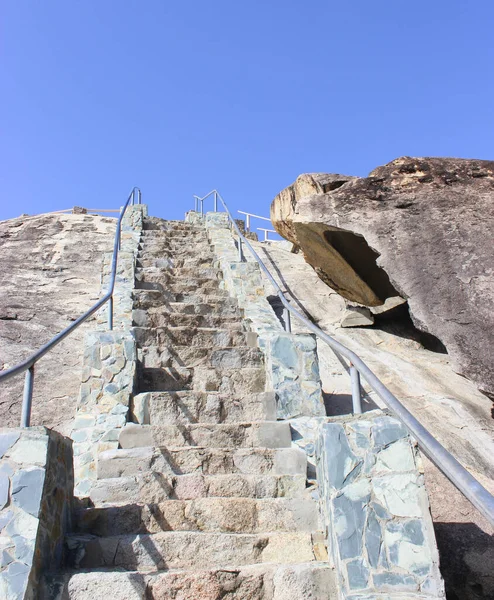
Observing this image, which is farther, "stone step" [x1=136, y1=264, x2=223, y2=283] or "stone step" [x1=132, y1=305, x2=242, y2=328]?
"stone step" [x1=136, y1=264, x2=223, y2=283]

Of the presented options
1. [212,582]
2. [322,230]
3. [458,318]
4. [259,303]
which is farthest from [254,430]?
[322,230]

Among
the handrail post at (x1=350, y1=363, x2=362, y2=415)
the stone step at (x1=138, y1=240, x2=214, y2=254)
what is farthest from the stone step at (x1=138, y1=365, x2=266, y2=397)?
the stone step at (x1=138, y1=240, x2=214, y2=254)

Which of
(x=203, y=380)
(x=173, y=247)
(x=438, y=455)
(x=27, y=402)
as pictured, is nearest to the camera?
(x=438, y=455)

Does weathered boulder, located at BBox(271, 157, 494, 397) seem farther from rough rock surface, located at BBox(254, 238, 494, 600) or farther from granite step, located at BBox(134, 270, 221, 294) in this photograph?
granite step, located at BBox(134, 270, 221, 294)

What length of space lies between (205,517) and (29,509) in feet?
3.58

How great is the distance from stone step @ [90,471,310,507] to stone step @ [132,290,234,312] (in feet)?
9.72

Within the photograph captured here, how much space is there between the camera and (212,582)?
2.62 meters

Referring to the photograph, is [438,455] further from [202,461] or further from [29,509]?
[202,461]

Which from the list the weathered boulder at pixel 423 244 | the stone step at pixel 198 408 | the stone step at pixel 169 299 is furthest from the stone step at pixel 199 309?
the weathered boulder at pixel 423 244

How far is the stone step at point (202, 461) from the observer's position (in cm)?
363

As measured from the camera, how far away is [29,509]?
2.46m

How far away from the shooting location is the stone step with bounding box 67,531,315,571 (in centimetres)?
281

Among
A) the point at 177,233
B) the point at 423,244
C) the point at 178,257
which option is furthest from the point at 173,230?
the point at 423,244

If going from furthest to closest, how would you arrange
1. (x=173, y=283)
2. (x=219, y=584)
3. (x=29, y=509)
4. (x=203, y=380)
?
(x=173, y=283)
(x=203, y=380)
(x=219, y=584)
(x=29, y=509)
